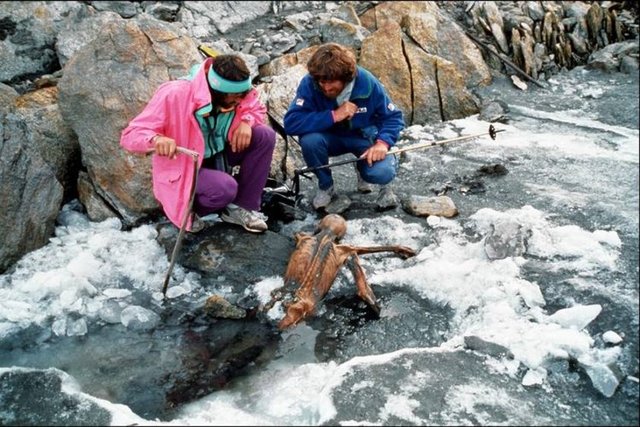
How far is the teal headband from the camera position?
14.7 ft

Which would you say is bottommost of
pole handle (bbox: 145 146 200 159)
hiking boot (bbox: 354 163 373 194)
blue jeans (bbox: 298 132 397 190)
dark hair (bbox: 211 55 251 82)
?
hiking boot (bbox: 354 163 373 194)

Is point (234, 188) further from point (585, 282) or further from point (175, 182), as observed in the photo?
point (585, 282)

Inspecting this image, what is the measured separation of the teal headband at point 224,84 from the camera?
447 cm

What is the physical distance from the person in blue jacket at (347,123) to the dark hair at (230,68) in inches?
32.0

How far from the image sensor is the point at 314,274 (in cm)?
454

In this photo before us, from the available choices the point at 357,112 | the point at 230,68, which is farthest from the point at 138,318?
the point at 357,112

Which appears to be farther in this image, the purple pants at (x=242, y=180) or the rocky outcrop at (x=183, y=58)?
the rocky outcrop at (x=183, y=58)

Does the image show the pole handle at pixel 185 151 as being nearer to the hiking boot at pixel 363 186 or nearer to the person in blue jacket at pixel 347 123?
the person in blue jacket at pixel 347 123

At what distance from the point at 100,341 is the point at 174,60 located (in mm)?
3221

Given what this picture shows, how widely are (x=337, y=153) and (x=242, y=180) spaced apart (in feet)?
3.76

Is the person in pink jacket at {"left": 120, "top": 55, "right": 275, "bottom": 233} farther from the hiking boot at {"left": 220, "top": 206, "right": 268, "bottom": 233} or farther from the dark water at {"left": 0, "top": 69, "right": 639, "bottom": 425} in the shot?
the dark water at {"left": 0, "top": 69, "right": 639, "bottom": 425}

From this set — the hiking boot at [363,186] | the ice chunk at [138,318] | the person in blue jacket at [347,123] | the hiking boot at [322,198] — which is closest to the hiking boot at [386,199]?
the person in blue jacket at [347,123]

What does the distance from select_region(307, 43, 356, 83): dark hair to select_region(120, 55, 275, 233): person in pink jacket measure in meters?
0.60

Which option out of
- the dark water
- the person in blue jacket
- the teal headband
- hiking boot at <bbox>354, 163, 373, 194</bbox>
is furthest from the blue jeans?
the teal headband
